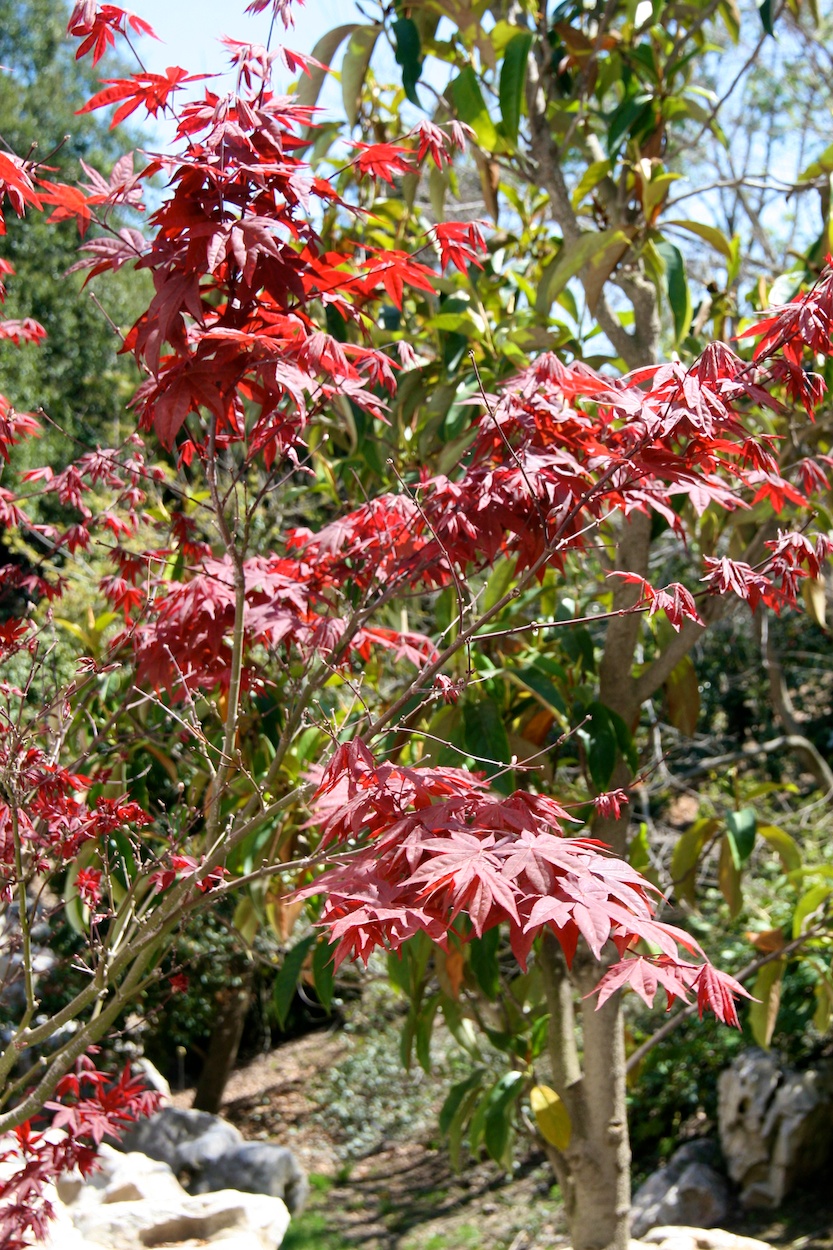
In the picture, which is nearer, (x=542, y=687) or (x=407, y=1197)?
(x=542, y=687)

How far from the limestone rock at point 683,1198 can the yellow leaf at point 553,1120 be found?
1906 millimetres

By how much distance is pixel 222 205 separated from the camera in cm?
125

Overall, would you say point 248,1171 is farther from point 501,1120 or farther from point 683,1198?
point 501,1120

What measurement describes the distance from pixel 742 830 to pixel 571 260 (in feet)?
4.38

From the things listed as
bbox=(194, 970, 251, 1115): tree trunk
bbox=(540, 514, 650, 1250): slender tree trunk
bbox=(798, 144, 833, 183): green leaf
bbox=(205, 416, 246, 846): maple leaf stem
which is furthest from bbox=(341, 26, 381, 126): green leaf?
bbox=(194, 970, 251, 1115): tree trunk

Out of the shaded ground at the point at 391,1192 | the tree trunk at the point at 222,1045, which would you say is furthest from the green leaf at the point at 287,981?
the tree trunk at the point at 222,1045

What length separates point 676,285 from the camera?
2195 mm

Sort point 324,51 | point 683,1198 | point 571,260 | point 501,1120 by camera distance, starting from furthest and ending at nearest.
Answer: point 683,1198, point 501,1120, point 324,51, point 571,260

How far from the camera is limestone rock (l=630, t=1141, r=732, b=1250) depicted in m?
3.89

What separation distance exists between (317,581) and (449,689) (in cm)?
57

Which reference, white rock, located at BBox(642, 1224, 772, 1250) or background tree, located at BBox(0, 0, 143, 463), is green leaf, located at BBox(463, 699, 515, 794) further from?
background tree, located at BBox(0, 0, 143, 463)

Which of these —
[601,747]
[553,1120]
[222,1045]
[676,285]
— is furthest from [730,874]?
[222,1045]

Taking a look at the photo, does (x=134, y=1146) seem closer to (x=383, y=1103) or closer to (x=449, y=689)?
(x=383, y=1103)

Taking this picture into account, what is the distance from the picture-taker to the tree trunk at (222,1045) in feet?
16.8
